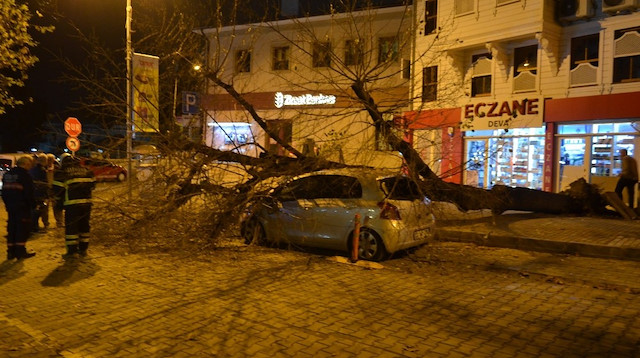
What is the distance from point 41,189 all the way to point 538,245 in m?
9.64

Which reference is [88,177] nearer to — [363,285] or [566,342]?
[363,285]

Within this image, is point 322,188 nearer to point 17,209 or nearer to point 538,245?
point 538,245

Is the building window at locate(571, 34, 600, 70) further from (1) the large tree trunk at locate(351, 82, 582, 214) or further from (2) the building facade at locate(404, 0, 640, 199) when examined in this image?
(1) the large tree trunk at locate(351, 82, 582, 214)

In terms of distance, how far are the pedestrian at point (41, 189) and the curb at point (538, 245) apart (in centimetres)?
786

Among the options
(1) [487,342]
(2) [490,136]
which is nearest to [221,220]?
(1) [487,342]

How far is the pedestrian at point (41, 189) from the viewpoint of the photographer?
981 cm

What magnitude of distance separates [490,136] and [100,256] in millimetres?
14923

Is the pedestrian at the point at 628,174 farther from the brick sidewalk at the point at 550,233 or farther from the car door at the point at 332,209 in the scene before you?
the car door at the point at 332,209

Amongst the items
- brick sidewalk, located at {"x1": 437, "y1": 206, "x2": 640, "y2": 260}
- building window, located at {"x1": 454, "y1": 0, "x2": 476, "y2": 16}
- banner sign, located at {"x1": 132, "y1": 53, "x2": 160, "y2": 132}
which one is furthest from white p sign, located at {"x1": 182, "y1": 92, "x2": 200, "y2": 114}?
building window, located at {"x1": 454, "y1": 0, "x2": 476, "y2": 16}

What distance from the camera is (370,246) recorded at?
25.1 feet

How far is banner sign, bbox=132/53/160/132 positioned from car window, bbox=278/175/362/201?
270cm

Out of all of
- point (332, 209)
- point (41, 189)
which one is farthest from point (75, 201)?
point (332, 209)

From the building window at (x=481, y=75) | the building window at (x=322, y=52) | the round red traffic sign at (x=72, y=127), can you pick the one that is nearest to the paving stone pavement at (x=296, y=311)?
the building window at (x=322, y=52)

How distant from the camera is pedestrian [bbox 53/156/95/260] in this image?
7.47 m
